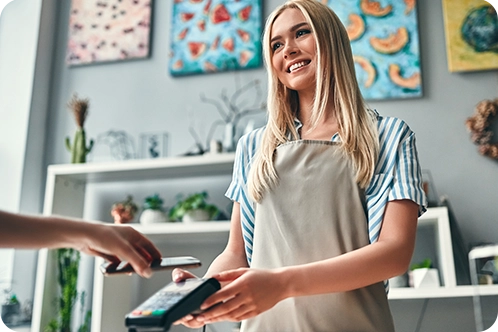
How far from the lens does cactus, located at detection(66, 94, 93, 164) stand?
2.54m

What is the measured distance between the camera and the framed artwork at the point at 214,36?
266cm

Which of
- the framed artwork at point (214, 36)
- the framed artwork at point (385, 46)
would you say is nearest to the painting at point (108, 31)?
the framed artwork at point (214, 36)

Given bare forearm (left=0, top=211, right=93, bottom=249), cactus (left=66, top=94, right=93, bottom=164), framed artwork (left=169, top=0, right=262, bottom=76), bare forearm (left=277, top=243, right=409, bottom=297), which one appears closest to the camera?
bare forearm (left=0, top=211, right=93, bottom=249)

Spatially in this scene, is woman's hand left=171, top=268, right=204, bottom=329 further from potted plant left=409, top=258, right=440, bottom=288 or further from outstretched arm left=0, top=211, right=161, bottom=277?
potted plant left=409, top=258, right=440, bottom=288

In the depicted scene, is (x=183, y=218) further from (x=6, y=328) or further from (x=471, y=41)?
(x=471, y=41)

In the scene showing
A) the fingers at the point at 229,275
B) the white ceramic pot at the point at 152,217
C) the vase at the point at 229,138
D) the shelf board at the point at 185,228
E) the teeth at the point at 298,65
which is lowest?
the fingers at the point at 229,275

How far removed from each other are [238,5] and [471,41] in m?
1.17

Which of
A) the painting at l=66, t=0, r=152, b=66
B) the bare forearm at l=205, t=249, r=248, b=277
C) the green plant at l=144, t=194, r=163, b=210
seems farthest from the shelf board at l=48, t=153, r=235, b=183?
the bare forearm at l=205, t=249, r=248, b=277

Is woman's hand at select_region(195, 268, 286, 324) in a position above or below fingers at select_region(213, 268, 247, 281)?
below

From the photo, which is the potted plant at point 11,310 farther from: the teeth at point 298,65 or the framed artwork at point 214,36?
the teeth at point 298,65

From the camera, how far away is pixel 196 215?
225 cm

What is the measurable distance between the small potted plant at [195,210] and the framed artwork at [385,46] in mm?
911

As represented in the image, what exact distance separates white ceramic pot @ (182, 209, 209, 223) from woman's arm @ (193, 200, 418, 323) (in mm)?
1371

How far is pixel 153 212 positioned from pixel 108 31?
1176mm
